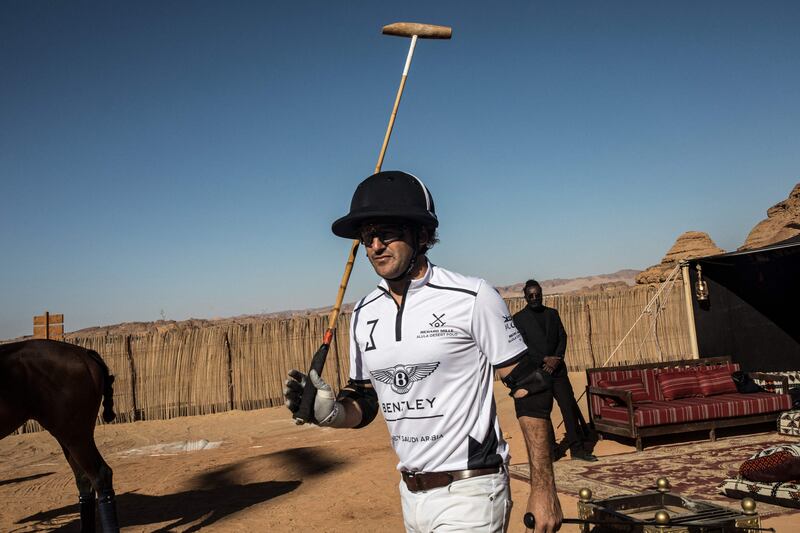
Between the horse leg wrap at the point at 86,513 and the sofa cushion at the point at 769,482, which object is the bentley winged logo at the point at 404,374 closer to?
the sofa cushion at the point at 769,482

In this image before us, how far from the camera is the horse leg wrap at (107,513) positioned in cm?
562

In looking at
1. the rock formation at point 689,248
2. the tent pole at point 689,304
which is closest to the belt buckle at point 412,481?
the tent pole at point 689,304

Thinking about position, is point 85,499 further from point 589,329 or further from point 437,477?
point 589,329

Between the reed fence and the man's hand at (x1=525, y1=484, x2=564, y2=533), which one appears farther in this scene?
the reed fence

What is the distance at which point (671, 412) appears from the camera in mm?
8000

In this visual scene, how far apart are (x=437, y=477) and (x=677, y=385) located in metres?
7.46

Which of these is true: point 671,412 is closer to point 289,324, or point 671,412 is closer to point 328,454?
point 328,454

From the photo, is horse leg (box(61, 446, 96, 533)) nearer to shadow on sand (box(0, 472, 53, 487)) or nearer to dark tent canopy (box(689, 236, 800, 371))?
shadow on sand (box(0, 472, 53, 487))

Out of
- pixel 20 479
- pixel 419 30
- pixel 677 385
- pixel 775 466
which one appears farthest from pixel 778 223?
pixel 419 30

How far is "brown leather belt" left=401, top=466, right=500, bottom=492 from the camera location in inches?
86.1

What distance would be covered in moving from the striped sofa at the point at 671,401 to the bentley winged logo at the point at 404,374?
6.35 m

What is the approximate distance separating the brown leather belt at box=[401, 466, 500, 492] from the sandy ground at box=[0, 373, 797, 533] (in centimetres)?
336

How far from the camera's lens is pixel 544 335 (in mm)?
7426

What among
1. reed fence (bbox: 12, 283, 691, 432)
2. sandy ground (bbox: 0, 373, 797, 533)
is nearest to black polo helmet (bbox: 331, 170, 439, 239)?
sandy ground (bbox: 0, 373, 797, 533)
